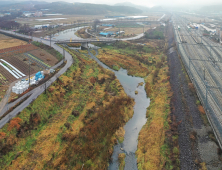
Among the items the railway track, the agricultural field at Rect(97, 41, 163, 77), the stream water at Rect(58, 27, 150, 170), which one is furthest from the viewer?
the agricultural field at Rect(97, 41, 163, 77)

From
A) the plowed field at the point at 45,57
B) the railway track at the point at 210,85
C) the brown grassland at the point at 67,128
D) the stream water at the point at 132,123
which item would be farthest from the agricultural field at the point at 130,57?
the plowed field at the point at 45,57

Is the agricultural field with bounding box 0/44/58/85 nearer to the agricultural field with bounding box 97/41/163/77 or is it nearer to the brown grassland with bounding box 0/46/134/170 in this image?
the brown grassland with bounding box 0/46/134/170

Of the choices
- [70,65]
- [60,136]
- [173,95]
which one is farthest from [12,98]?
[173,95]

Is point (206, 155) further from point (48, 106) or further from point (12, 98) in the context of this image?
point (12, 98)

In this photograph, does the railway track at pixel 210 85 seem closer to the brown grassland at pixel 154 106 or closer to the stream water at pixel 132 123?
the brown grassland at pixel 154 106

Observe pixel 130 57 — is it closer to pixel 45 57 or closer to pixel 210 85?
pixel 45 57

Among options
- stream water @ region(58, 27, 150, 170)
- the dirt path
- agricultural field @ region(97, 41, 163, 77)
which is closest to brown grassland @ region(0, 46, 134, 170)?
stream water @ region(58, 27, 150, 170)
